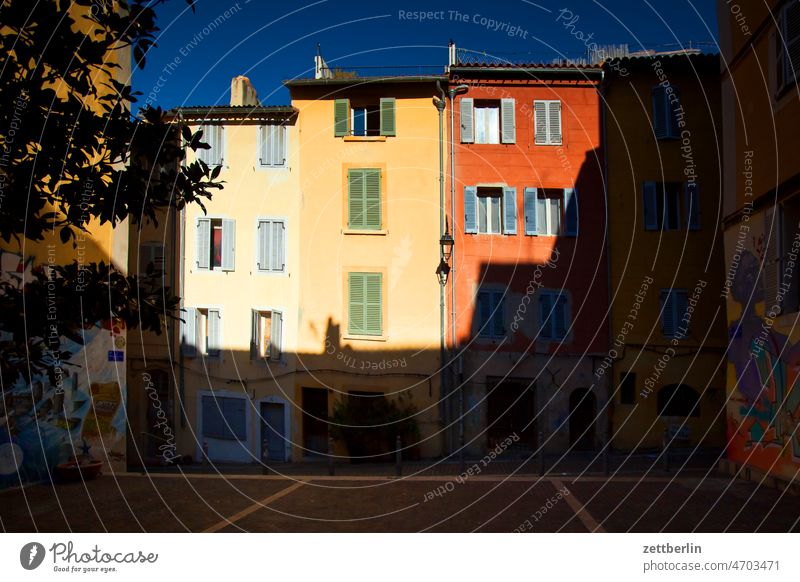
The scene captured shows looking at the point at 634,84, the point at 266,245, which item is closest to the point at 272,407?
the point at 266,245

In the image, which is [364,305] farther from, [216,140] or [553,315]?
[216,140]

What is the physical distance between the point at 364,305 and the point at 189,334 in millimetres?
3882

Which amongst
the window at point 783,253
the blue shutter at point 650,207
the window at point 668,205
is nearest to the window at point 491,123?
the blue shutter at point 650,207

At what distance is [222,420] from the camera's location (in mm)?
15203

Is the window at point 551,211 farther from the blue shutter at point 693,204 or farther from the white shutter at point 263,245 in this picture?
the white shutter at point 263,245

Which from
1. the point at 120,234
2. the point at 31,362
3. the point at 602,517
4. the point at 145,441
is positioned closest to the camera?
the point at 31,362

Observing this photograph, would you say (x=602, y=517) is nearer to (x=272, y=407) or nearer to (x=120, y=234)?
(x=120, y=234)

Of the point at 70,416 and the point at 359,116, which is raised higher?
the point at 359,116

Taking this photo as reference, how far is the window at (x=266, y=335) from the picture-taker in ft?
50.9

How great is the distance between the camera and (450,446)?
1595 cm

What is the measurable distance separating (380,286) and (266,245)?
2721 mm

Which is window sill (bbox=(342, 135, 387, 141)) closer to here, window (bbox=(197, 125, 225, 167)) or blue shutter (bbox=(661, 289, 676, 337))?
window (bbox=(197, 125, 225, 167))

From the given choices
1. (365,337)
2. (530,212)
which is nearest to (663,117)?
(530,212)

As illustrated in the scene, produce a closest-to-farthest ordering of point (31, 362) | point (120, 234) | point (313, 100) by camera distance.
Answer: point (31, 362), point (120, 234), point (313, 100)
